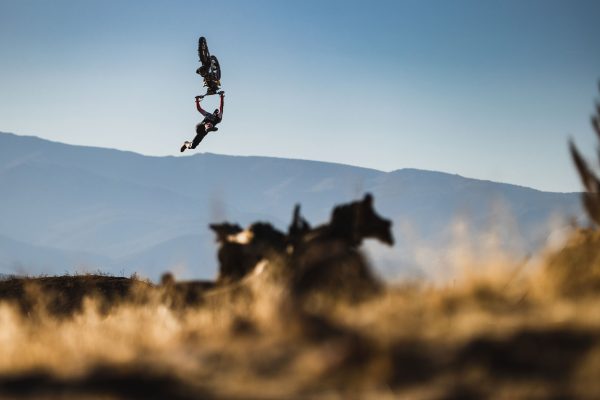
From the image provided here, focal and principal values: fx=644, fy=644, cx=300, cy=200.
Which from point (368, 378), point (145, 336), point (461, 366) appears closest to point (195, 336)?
point (145, 336)

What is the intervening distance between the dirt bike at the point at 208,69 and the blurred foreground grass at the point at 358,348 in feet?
36.1

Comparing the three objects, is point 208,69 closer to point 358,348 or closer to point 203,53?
point 203,53

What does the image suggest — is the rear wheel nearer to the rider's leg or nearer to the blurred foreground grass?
the rider's leg

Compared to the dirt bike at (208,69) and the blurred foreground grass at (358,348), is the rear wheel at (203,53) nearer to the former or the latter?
the dirt bike at (208,69)

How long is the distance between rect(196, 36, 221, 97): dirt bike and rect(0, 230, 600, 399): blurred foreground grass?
36.1 ft

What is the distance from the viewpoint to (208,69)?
16.8 m

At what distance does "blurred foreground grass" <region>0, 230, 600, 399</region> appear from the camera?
3869 millimetres

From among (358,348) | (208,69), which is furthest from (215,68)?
(358,348)

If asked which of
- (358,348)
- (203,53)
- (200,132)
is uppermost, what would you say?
(203,53)

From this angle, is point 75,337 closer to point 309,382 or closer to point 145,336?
point 145,336

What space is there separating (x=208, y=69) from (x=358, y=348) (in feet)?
44.5

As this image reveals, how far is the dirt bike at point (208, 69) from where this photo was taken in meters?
16.7

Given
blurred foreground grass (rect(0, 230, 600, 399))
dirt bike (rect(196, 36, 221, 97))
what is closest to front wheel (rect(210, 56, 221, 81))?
dirt bike (rect(196, 36, 221, 97))

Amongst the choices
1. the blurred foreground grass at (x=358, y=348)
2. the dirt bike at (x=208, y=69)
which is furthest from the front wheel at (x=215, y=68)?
the blurred foreground grass at (x=358, y=348)
